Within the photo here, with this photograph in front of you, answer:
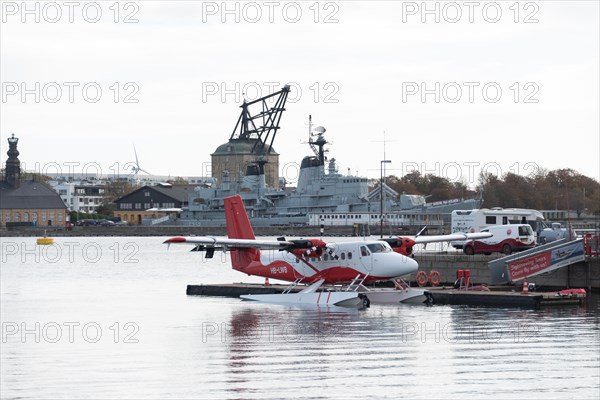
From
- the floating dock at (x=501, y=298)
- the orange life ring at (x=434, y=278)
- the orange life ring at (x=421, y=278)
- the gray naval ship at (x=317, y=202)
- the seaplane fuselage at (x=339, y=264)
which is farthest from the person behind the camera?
the gray naval ship at (x=317, y=202)

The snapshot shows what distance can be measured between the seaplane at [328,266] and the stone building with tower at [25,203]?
424ft

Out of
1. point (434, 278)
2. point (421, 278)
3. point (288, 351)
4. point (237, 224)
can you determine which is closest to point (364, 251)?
point (237, 224)

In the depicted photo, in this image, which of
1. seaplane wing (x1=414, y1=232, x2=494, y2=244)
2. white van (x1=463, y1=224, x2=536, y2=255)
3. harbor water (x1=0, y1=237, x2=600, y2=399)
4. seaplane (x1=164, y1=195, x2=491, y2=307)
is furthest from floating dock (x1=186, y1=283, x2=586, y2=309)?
white van (x1=463, y1=224, x2=536, y2=255)

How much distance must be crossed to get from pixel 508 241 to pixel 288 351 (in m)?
24.7

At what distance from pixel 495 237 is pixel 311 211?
89.4 metres

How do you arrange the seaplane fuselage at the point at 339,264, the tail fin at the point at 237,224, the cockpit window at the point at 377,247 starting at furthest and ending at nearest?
the tail fin at the point at 237,224
the cockpit window at the point at 377,247
the seaplane fuselage at the point at 339,264

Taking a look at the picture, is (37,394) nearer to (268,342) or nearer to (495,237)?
(268,342)

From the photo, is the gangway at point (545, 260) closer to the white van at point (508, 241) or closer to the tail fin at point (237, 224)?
the tail fin at point (237, 224)

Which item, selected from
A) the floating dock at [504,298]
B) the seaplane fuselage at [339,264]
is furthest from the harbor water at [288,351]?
the seaplane fuselage at [339,264]

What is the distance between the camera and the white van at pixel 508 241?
1850 inches

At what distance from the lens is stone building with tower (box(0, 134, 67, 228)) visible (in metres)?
162

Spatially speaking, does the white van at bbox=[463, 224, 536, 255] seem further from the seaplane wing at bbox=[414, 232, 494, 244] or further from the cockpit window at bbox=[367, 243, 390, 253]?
the cockpit window at bbox=[367, 243, 390, 253]

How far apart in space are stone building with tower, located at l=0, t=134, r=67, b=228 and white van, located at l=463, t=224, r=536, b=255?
12120 cm

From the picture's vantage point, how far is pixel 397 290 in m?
34.7
